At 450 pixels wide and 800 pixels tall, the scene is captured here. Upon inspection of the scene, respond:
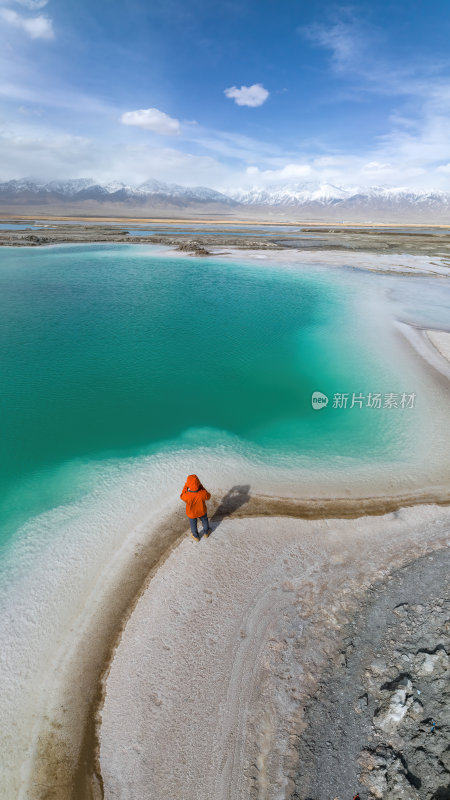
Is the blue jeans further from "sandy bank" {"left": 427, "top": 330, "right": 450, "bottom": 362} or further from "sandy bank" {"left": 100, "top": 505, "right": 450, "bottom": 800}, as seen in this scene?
"sandy bank" {"left": 427, "top": 330, "right": 450, "bottom": 362}

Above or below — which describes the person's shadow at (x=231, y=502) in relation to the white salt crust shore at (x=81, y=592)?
above

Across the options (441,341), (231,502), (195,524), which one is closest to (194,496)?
(195,524)

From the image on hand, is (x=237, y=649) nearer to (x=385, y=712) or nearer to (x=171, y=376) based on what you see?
(x=385, y=712)

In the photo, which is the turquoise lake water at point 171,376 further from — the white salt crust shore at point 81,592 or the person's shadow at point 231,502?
the person's shadow at point 231,502

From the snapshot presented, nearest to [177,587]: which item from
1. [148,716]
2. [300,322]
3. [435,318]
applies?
[148,716]

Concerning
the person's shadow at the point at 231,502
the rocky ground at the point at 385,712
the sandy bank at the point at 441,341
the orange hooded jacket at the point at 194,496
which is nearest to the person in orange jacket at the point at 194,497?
the orange hooded jacket at the point at 194,496

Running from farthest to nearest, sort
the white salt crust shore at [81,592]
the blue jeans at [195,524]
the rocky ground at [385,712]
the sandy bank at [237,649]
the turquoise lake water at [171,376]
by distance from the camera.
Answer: the turquoise lake water at [171,376] → the blue jeans at [195,524] → the white salt crust shore at [81,592] → the sandy bank at [237,649] → the rocky ground at [385,712]
